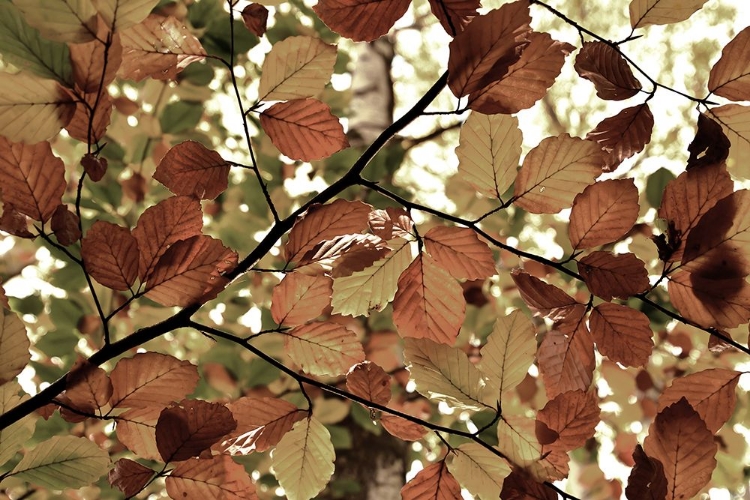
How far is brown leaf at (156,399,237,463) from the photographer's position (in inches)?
15.8

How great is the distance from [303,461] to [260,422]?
0.05 m

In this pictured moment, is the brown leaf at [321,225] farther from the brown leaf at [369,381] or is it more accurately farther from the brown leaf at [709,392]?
the brown leaf at [709,392]

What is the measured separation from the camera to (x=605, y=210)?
1.40 feet

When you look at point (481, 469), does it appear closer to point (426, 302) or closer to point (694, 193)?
point (426, 302)

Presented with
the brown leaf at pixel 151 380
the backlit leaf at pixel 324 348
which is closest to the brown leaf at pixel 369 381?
the backlit leaf at pixel 324 348

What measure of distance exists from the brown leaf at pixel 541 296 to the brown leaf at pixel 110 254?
294 millimetres

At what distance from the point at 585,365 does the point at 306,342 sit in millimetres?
246

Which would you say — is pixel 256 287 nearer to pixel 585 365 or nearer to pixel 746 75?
pixel 585 365

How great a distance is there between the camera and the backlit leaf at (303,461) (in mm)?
468

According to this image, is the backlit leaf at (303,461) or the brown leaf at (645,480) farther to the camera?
the backlit leaf at (303,461)

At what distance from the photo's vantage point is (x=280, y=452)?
0.47m

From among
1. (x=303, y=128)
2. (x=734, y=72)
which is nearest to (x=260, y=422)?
(x=303, y=128)

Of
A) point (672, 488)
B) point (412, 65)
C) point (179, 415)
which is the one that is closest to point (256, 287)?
point (179, 415)

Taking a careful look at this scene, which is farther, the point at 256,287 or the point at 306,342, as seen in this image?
the point at 256,287
